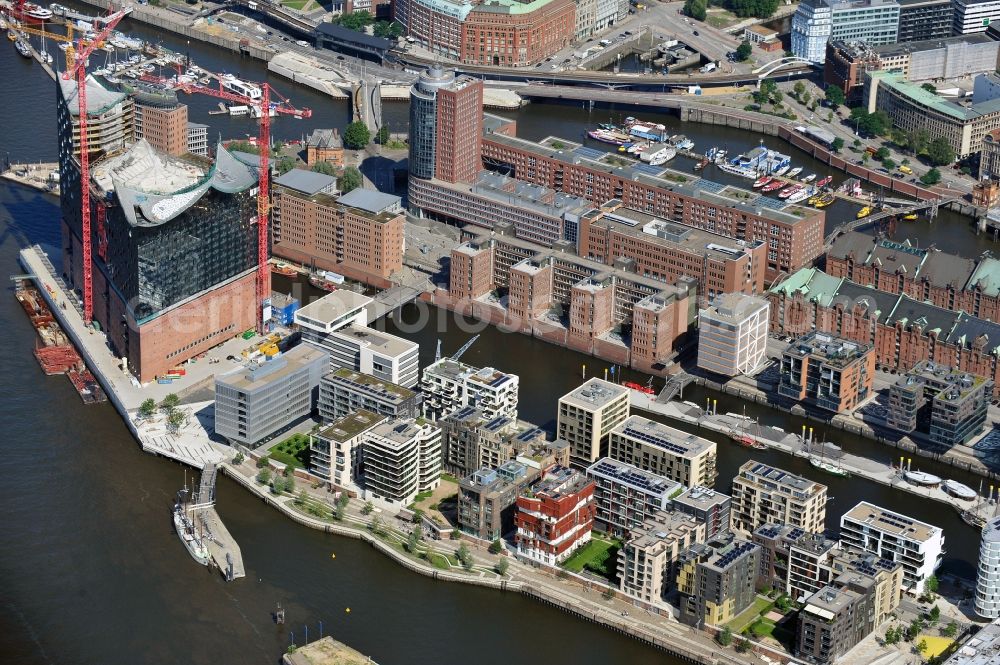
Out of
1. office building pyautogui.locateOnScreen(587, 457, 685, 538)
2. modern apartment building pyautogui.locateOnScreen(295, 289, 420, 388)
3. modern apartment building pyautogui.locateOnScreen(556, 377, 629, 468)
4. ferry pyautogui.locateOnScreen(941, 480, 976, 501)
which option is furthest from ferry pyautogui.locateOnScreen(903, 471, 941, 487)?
modern apartment building pyautogui.locateOnScreen(295, 289, 420, 388)

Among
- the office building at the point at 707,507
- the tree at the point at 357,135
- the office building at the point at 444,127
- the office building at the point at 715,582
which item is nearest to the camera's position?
the office building at the point at 715,582

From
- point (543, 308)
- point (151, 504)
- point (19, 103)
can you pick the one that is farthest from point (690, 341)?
point (19, 103)

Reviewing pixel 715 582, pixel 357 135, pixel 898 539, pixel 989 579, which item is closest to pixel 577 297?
pixel 898 539

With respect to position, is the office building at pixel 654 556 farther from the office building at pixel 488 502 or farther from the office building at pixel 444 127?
the office building at pixel 444 127

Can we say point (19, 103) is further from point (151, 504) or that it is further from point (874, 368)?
point (874, 368)

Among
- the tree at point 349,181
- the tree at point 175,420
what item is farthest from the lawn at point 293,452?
the tree at point 349,181
